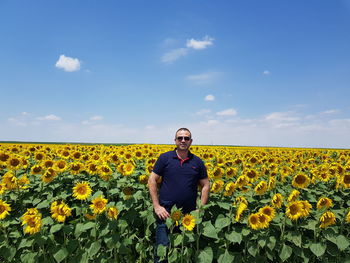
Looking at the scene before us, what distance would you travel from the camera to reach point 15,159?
22.6 feet

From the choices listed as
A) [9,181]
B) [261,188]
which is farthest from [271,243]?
[9,181]

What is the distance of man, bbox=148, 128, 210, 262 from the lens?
15.6 feet

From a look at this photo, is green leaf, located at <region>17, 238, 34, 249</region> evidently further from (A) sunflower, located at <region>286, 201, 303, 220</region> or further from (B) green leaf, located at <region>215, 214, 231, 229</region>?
(A) sunflower, located at <region>286, 201, 303, 220</region>

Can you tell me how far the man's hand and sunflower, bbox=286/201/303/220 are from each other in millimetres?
2025

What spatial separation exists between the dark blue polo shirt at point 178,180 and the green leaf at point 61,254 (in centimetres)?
194

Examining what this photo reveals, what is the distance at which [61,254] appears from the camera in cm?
496

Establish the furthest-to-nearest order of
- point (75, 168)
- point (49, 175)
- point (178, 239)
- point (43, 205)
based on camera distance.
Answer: point (75, 168) < point (49, 175) < point (43, 205) < point (178, 239)

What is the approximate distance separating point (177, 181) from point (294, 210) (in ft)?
6.65

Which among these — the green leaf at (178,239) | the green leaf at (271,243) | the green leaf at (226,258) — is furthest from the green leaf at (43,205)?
the green leaf at (271,243)

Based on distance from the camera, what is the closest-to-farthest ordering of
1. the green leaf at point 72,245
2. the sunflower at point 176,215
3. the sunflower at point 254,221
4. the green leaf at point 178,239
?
the sunflower at point 176,215, the green leaf at point 178,239, the sunflower at point 254,221, the green leaf at point 72,245

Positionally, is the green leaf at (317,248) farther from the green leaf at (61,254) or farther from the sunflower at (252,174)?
the green leaf at (61,254)

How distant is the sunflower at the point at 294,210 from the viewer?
15.2 ft

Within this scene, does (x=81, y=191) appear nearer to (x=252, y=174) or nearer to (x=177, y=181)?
(x=177, y=181)

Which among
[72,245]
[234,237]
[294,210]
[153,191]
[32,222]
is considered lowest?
[72,245]
